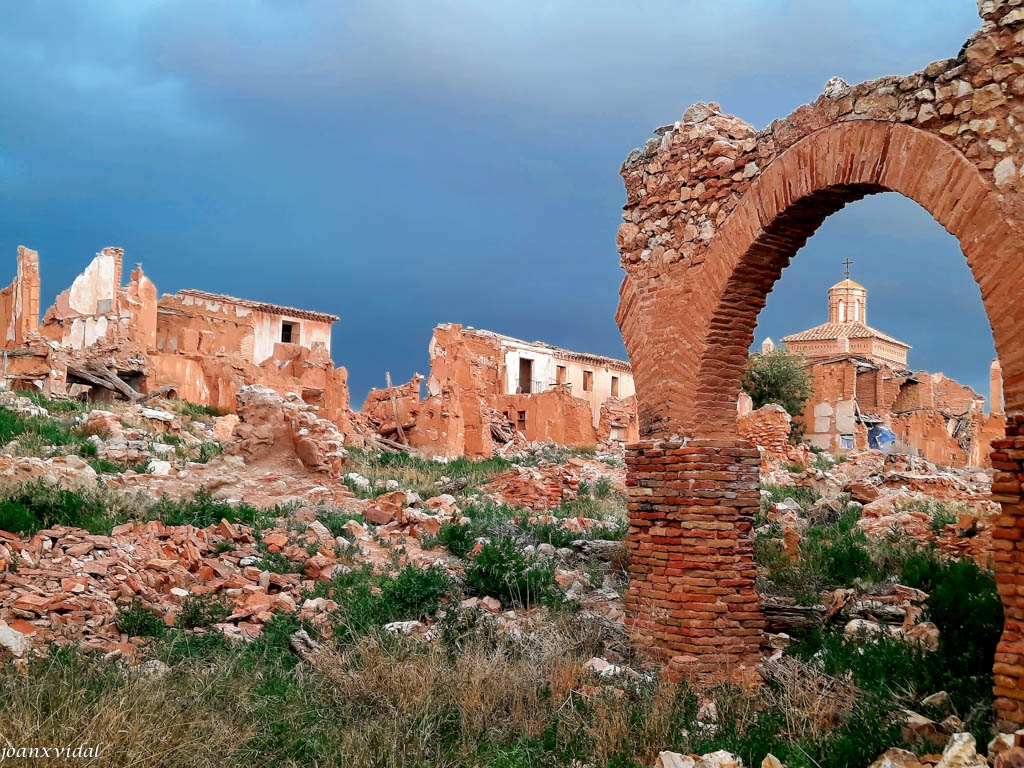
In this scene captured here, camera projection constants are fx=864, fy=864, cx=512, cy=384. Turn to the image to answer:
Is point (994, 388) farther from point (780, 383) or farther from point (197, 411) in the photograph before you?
point (197, 411)

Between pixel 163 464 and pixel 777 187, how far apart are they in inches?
419

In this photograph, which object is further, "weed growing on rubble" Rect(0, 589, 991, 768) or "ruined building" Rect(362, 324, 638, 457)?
"ruined building" Rect(362, 324, 638, 457)

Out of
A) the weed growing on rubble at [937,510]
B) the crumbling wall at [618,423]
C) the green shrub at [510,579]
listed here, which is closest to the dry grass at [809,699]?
the green shrub at [510,579]

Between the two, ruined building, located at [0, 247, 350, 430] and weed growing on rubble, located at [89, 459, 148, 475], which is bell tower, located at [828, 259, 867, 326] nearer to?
ruined building, located at [0, 247, 350, 430]

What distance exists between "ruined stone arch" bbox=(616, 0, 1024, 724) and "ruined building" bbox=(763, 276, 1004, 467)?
23.5 metres

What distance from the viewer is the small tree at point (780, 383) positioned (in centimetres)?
3331

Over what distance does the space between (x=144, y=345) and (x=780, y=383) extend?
23.2 metres

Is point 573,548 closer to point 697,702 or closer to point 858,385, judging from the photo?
point 697,702

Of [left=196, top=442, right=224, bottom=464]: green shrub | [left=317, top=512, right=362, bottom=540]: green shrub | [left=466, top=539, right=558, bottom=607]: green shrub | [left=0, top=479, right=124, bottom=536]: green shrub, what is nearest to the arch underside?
[left=466, top=539, right=558, bottom=607]: green shrub

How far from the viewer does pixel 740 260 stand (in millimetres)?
6879

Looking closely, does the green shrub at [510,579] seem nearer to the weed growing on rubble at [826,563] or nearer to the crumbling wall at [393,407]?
the weed growing on rubble at [826,563]

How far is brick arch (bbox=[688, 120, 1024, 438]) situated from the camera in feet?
16.4

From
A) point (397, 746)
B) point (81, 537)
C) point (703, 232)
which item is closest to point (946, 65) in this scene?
point (703, 232)

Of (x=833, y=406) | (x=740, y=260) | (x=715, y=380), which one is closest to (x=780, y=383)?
(x=833, y=406)
